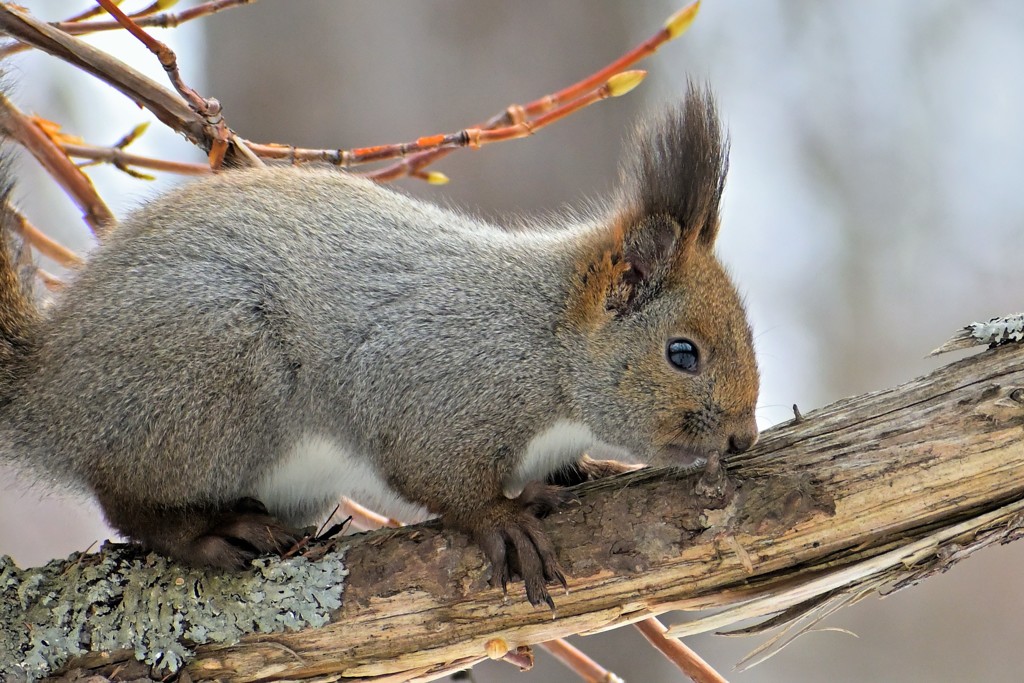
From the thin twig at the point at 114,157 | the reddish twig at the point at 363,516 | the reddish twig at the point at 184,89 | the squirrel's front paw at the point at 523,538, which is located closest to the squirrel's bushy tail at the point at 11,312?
the thin twig at the point at 114,157

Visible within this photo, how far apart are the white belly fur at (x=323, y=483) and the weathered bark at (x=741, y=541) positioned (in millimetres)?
241

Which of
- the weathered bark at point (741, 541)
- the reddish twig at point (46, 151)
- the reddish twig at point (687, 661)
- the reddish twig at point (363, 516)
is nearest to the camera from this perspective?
the weathered bark at point (741, 541)

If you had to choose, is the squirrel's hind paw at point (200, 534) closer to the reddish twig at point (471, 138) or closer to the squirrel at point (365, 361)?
the squirrel at point (365, 361)

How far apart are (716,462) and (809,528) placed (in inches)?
8.6

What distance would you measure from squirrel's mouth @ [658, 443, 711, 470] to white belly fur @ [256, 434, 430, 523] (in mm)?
573

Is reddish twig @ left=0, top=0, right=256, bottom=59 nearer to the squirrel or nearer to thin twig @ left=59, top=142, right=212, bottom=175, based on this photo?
thin twig @ left=59, top=142, right=212, bottom=175

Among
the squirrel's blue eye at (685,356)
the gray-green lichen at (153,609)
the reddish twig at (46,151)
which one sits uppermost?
the reddish twig at (46,151)

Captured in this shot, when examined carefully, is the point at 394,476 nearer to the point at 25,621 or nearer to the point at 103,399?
the point at 103,399

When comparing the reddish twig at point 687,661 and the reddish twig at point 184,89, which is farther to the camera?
the reddish twig at point 687,661

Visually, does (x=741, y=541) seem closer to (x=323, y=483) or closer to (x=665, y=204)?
(x=665, y=204)

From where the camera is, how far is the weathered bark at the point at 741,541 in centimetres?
179

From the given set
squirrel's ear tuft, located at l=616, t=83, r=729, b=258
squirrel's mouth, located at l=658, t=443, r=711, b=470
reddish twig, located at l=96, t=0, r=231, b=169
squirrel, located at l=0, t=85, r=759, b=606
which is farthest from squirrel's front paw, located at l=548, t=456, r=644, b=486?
reddish twig, located at l=96, t=0, r=231, b=169

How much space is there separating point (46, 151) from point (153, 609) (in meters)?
1.14

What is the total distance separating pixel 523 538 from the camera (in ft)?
6.30
